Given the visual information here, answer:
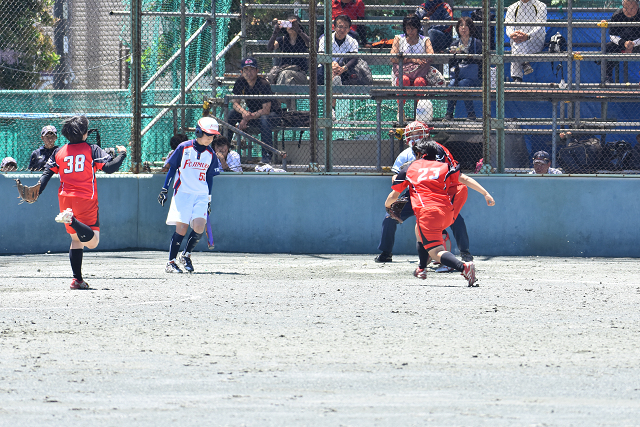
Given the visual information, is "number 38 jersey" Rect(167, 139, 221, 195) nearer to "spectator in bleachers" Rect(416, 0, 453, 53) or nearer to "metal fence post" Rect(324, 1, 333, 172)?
"metal fence post" Rect(324, 1, 333, 172)

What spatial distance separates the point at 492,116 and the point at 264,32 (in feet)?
16.4

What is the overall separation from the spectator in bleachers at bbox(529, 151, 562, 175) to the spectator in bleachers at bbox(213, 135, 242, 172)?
4.11m

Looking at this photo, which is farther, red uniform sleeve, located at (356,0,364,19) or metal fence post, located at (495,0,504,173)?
red uniform sleeve, located at (356,0,364,19)

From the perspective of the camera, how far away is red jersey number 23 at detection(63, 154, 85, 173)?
29.3ft

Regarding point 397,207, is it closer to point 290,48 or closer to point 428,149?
point 428,149

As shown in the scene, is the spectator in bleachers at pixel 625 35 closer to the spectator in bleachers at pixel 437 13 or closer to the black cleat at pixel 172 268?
the spectator in bleachers at pixel 437 13

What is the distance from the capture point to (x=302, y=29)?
14.5 m

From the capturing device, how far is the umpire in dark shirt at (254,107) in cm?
1321

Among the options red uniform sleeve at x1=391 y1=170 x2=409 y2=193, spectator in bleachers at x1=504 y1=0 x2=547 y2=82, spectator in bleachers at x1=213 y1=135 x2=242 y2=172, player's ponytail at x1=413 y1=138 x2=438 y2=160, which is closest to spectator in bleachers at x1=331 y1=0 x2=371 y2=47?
spectator in bleachers at x1=504 y1=0 x2=547 y2=82

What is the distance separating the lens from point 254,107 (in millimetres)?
13398

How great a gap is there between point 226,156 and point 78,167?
3.99 metres

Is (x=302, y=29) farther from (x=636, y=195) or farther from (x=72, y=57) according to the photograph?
(x=636, y=195)

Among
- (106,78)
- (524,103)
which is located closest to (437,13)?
(524,103)

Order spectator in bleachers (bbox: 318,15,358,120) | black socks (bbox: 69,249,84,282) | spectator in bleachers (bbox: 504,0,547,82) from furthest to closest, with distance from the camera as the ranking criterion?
spectator in bleachers (bbox: 504,0,547,82)
spectator in bleachers (bbox: 318,15,358,120)
black socks (bbox: 69,249,84,282)
